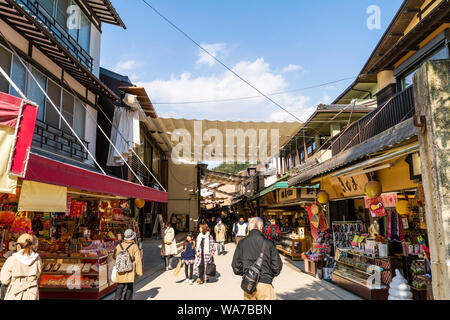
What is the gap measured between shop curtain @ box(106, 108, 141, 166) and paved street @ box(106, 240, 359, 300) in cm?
483

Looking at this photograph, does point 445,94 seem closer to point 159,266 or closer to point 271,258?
point 271,258

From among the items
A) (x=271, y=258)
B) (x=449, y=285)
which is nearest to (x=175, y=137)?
(x=271, y=258)

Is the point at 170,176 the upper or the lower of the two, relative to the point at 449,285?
upper

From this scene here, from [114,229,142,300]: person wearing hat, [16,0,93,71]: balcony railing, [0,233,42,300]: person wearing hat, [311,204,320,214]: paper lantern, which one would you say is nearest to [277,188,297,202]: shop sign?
[311,204,320,214]: paper lantern

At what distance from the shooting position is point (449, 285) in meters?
4.20

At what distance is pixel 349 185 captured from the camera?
10734mm

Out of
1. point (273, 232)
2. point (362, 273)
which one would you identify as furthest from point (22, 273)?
point (273, 232)

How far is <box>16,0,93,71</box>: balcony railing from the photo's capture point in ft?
30.0

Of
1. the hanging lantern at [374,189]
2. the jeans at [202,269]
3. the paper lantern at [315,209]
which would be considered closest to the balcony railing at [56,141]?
the jeans at [202,269]

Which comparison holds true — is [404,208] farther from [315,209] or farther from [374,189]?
[315,209]

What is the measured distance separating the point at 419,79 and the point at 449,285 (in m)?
3.07

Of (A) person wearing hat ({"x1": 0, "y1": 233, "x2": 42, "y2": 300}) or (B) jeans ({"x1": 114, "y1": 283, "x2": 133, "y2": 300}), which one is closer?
(A) person wearing hat ({"x1": 0, "y1": 233, "x2": 42, "y2": 300})

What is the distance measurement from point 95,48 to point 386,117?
1233 centimetres

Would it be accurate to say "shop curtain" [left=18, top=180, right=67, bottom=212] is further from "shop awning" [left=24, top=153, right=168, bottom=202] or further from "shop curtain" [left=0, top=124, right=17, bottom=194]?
"shop curtain" [left=0, top=124, right=17, bottom=194]
